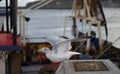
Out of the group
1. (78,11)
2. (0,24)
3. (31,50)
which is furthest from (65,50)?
(78,11)

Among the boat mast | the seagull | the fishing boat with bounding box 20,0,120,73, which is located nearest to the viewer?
the seagull

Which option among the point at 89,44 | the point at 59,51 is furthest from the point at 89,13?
the point at 59,51

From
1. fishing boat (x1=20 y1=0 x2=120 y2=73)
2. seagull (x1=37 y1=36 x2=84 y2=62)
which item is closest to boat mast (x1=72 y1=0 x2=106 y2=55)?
fishing boat (x1=20 y1=0 x2=120 y2=73)

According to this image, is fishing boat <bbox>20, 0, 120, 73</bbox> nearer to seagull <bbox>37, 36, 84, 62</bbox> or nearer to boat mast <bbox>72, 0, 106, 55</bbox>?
boat mast <bbox>72, 0, 106, 55</bbox>

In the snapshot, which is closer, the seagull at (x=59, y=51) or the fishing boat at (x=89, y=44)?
the seagull at (x=59, y=51)

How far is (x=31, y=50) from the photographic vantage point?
1155cm

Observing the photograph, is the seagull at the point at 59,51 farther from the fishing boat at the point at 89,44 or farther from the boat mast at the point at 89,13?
the boat mast at the point at 89,13

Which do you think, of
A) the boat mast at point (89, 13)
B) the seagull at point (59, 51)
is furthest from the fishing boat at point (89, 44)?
the seagull at point (59, 51)

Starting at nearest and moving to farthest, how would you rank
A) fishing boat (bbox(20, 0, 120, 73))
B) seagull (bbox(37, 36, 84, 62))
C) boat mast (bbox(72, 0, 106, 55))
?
seagull (bbox(37, 36, 84, 62)) → fishing boat (bbox(20, 0, 120, 73)) → boat mast (bbox(72, 0, 106, 55))

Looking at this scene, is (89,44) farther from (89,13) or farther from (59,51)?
(59,51)

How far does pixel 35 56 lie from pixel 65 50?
418 cm

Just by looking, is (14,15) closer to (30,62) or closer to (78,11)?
(30,62)

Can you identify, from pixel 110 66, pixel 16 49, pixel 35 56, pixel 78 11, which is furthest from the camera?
pixel 78 11

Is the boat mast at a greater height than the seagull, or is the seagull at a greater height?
the boat mast
